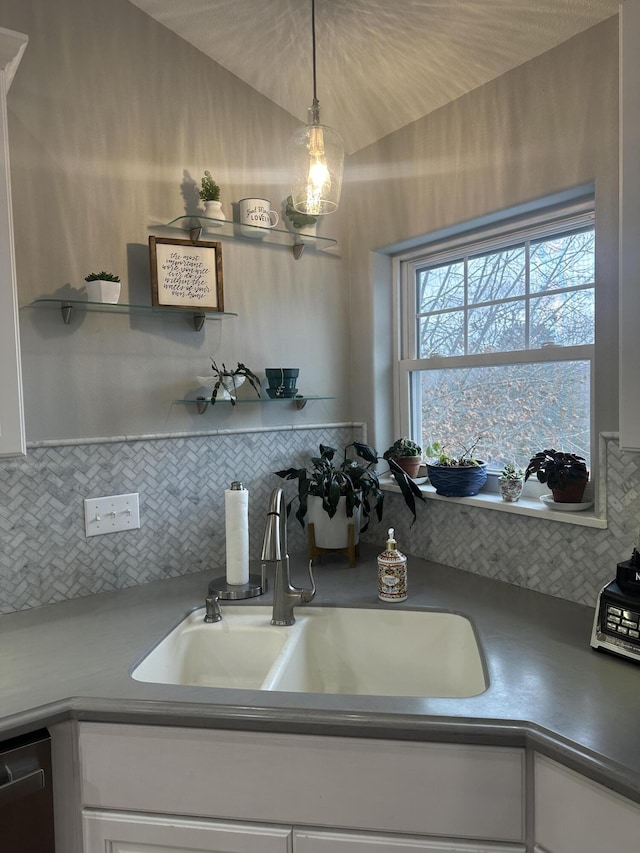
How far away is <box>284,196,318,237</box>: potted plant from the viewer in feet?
6.96

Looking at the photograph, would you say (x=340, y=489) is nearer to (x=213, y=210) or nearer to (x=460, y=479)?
(x=460, y=479)

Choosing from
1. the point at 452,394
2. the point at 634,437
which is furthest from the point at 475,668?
the point at 452,394

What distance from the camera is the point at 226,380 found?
197cm

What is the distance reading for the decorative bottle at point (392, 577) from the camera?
1.65 meters

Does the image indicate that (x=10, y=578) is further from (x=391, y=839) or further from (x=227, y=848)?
(x=391, y=839)

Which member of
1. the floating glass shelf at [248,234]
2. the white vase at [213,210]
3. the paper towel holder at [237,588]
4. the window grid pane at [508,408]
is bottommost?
the paper towel holder at [237,588]

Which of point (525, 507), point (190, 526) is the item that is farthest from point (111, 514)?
point (525, 507)

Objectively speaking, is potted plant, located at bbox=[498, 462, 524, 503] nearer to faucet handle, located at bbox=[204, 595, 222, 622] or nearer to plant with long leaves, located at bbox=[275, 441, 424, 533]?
plant with long leaves, located at bbox=[275, 441, 424, 533]

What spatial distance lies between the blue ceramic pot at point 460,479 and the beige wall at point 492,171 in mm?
399

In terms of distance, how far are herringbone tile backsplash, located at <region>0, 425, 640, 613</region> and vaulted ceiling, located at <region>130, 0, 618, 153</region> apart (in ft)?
3.66

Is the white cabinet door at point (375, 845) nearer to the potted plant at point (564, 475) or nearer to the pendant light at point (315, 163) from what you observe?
the potted plant at point (564, 475)

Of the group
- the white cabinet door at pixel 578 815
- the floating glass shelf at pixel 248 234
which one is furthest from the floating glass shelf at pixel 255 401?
the white cabinet door at pixel 578 815

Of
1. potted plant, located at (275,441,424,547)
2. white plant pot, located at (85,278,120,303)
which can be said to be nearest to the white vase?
white plant pot, located at (85,278,120,303)

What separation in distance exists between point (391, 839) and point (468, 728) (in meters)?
0.27
